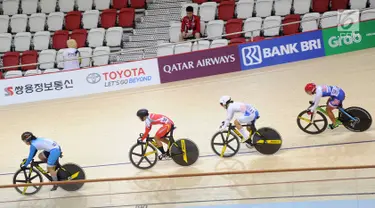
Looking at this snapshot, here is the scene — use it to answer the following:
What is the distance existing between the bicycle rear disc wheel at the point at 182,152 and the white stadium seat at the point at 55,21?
999 cm

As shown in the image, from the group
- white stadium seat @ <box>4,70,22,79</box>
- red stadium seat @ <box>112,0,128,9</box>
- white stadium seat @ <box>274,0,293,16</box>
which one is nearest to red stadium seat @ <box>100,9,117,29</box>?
red stadium seat @ <box>112,0,128,9</box>

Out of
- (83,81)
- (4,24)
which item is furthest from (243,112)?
(4,24)

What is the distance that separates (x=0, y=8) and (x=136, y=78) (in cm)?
647

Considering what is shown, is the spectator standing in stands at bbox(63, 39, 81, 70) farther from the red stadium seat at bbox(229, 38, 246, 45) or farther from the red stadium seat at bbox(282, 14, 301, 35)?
the red stadium seat at bbox(282, 14, 301, 35)

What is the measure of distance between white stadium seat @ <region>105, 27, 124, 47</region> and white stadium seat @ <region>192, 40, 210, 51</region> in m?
2.39

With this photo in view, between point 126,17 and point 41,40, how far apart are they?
262cm

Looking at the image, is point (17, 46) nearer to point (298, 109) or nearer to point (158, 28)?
point (158, 28)

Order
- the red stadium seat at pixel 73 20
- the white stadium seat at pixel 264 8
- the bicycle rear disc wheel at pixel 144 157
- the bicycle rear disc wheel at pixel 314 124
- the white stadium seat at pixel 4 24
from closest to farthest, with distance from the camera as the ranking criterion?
the bicycle rear disc wheel at pixel 144 157 < the bicycle rear disc wheel at pixel 314 124 < the white stadium seat at pixel 264 8 < the red stadium seat at pixel 73 20 < the white stadium seat at pixel 4 24

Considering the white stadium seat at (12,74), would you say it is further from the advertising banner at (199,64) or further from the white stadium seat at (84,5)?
the advertising banner at (199,64)

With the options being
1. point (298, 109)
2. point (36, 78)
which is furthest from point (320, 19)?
point (36, 78)

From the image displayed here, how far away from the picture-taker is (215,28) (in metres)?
19.0

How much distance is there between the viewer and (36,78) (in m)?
18.3

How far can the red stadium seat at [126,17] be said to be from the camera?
2030cm

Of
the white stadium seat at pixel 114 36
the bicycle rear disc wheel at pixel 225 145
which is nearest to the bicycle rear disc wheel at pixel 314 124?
the bicycle rear disc wheel at pixel 225 145
